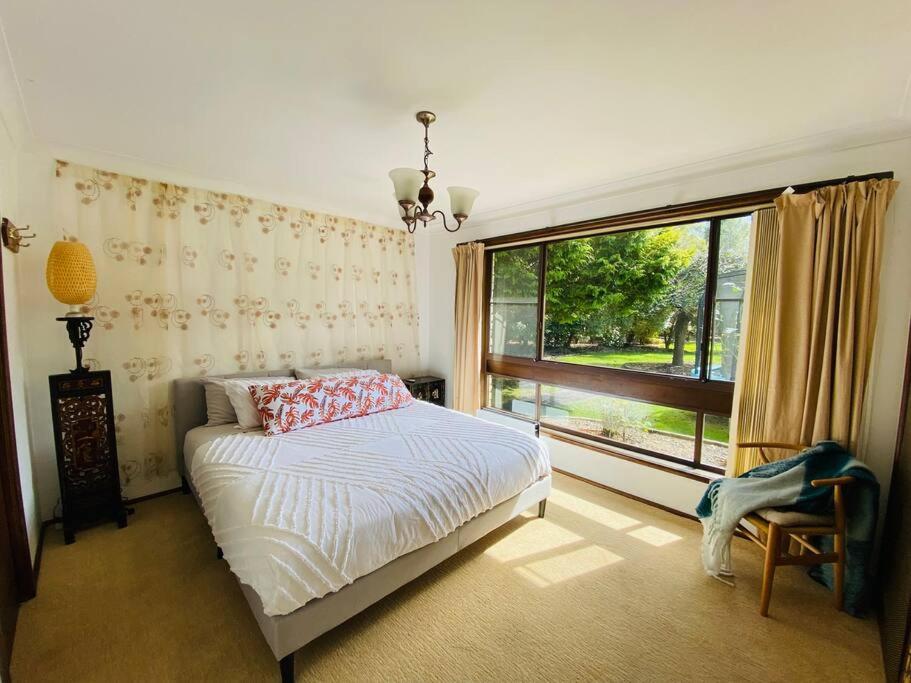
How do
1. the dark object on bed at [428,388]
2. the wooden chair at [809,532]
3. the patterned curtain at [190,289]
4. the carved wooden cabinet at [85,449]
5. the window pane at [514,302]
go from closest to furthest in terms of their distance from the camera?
the wooden chair at [809,532] → the carved wooden cabinet at [85,449] → the patterned curtain at [190,289] → the window pane at [514,302] → the dark object on bed at [428,388]

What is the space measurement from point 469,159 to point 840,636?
3.05 m

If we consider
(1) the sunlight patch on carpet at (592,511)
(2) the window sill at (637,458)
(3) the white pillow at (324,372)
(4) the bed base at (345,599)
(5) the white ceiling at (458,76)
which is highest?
(5) the white ceiling at (458,76)

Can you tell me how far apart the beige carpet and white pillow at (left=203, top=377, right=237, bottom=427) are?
0.72 m

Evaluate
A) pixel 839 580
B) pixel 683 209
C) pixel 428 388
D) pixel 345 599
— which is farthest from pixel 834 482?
pixel 428 388

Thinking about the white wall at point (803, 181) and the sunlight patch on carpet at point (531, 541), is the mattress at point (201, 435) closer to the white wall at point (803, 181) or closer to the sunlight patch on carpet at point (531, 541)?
the sunlight patch on carpet at point (531, 541)

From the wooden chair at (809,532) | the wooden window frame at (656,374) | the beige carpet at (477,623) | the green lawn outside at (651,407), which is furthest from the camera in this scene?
the green lawn outside at (651,407)

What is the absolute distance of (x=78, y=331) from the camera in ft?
7.09

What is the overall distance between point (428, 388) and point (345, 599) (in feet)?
8.73

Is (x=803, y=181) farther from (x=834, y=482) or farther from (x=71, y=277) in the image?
(x=71, y=277)

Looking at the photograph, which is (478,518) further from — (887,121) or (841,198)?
(887,121)

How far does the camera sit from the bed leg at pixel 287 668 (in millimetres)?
1343

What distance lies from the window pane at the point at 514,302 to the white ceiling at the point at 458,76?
1.31 m

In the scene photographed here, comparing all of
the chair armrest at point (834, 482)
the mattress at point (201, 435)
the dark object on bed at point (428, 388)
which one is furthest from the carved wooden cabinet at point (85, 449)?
the chair armrest at point (834, 482)

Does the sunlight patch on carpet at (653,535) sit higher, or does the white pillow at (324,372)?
the white pillow at (324,372)
